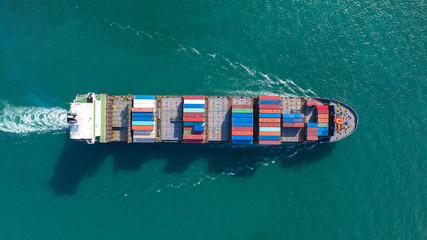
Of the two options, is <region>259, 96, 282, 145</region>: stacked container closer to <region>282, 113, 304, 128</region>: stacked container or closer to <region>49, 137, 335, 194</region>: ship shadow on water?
<region>282, 113, 304, 128</region>: stacked container

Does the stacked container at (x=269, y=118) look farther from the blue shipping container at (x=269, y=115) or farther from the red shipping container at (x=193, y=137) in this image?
the red shipping container at (x=193, y=137)

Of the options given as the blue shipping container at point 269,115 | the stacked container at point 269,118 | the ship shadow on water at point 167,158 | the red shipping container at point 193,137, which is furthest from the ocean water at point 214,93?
the blue shipping container at point 269,115

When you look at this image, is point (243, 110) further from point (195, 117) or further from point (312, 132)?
point (312, 132)

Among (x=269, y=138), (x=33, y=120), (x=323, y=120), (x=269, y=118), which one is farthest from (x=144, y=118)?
(x=323, y=120)

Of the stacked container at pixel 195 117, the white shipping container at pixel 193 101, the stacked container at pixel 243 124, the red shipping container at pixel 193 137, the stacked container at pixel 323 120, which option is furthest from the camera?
the stacked container at pixel 323 120

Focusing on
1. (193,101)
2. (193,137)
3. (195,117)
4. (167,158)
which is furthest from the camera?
(167,158)

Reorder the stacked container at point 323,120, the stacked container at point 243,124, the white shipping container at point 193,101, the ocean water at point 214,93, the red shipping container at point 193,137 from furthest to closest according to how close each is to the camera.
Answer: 1. the ocean water at point 214,93
2. the stacked container at point 323,120
3. the white shipping container at point 193,101
4. the stacked container at point 243,124
5. the red shipping container at point 193,137
